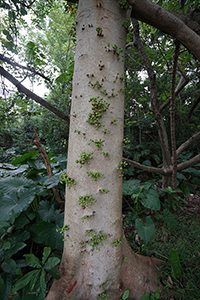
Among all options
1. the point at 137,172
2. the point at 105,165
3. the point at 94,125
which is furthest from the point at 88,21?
the point at 137,172

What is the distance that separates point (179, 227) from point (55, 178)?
1.85 metres

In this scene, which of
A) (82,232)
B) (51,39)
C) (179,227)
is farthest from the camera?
(51,39)

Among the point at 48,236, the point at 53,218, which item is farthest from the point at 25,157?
the point at 48,236

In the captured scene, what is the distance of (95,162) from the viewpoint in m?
0.99

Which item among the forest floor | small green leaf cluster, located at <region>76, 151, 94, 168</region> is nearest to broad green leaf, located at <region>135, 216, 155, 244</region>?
the forest floor

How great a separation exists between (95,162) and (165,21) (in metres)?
1.16

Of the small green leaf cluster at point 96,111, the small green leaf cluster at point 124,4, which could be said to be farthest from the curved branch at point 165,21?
the small green leaf cluster at point 96,111

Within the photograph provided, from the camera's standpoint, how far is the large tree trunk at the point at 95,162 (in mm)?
995

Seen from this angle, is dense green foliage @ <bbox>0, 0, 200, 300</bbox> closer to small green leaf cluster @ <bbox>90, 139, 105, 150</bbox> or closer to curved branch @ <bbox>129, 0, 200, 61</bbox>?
curved branch @ <bbox>129, 0, 200, 61</bbox>

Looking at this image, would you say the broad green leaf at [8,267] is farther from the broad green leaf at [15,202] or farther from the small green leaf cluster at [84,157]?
the small green leaf cluster at [84,157]

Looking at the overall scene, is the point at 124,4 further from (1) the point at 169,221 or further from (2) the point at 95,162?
(1) the point at 169,221

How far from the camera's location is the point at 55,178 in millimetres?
1643

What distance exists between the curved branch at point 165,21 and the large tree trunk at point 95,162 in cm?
16

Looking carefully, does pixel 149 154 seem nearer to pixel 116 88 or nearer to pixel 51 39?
pixel 116 88
